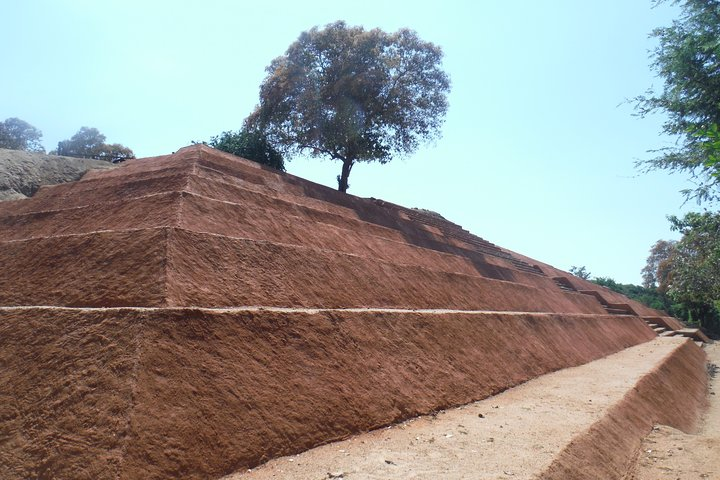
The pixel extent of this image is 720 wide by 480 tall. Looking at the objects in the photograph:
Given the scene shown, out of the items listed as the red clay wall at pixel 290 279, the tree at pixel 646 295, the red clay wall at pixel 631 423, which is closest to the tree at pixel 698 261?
the red clay wall at pixel 631 423

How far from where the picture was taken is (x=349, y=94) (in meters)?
17.2

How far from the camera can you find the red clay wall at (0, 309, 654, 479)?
3.26 metres

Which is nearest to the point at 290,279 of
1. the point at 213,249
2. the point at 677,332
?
the point at 213,249

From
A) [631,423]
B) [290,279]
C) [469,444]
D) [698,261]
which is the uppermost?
[698,261]

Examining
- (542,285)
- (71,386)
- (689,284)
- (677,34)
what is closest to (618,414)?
(71,386)

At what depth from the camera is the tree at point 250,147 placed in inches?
661

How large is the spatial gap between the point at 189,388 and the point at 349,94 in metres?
14.8

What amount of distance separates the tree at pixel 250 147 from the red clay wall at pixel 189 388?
11980 millimetres

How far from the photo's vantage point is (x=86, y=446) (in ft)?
10.4

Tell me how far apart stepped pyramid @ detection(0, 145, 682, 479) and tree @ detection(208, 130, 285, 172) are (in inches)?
252

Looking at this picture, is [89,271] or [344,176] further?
[344,176]

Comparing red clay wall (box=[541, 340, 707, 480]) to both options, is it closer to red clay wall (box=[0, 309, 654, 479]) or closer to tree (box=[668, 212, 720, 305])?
red clay wall (box=[0, 309, 654, 479])

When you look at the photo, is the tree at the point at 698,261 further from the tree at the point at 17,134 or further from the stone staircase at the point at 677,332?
the tree at the point at 17,134

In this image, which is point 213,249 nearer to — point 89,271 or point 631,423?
point 89,271
